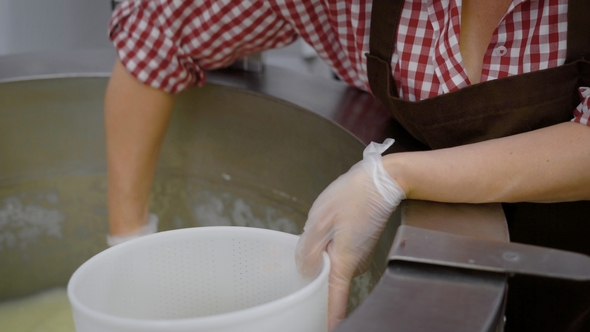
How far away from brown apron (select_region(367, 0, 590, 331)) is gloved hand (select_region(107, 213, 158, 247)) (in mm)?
540

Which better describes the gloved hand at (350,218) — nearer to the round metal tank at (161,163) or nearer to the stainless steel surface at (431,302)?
the stainless steel surface at (431,302)

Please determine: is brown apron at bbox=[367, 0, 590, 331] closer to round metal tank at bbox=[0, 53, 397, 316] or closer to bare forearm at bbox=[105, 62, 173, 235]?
round metal tank at bbox=[0, 53, 397, 316]

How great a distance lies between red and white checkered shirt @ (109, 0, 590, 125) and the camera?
71 centimetres

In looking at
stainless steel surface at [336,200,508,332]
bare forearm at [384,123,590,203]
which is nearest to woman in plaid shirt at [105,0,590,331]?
bare forearm at [384,123,590,203]

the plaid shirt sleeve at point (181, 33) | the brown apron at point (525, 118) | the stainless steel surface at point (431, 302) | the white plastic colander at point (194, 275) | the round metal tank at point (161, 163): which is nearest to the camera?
the stainless steel surface at point (431, 302)

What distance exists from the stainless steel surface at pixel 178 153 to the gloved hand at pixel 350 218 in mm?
274

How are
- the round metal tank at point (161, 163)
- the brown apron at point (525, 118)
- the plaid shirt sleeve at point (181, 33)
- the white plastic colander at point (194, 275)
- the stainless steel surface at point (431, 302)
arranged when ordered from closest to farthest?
the stainless steel surface at point (431, 302), the white plastic colander at point (194, 275), the brown apron at point (525, 118), the plaid shirt sleeve at point (181, 33), the round metal tank at point (161, 163)

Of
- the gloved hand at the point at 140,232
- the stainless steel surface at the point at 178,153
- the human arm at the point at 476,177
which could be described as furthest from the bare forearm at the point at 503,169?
the gloved hand at the point at 140,232

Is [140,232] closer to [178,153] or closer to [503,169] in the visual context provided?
[178,153]

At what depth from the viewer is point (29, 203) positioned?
3.81 ft

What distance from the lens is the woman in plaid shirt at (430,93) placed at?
2.09ft

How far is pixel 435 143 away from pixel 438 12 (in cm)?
17

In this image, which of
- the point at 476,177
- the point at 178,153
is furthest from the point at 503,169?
the point at 178,153

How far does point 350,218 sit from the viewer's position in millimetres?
646
